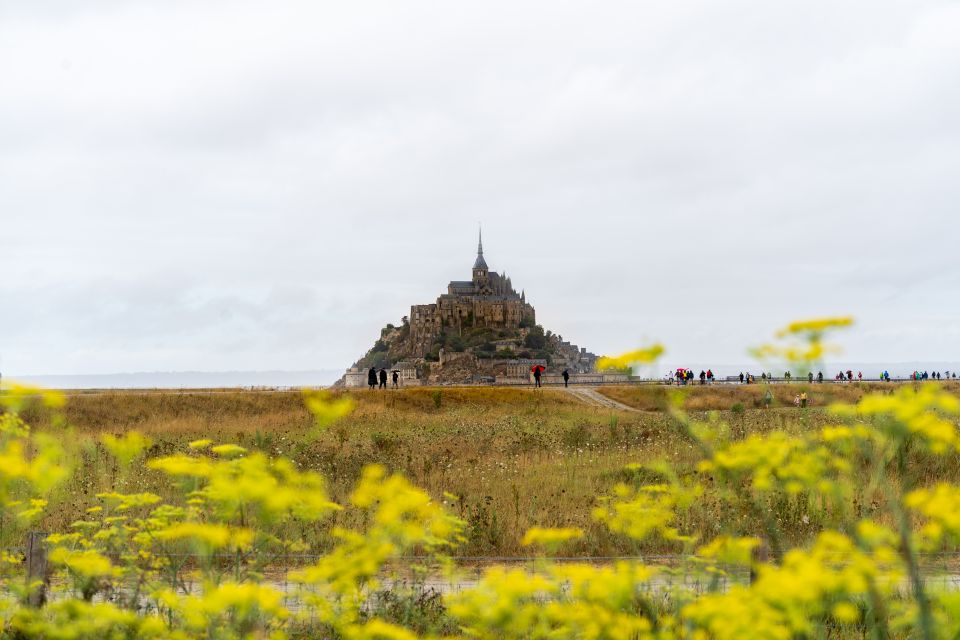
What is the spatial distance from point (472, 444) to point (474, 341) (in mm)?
→ 117815

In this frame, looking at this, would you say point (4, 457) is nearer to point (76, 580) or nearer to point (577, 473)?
point (76, 580)

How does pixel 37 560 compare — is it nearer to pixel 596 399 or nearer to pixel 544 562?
pixel 544 562

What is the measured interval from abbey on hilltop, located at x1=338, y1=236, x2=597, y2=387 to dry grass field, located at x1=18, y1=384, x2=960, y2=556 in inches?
2973

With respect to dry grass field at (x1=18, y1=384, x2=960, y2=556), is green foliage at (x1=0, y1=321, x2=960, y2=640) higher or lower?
higher

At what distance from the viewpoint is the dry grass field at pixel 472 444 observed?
13359 millimetres

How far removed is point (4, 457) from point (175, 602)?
1350 mm

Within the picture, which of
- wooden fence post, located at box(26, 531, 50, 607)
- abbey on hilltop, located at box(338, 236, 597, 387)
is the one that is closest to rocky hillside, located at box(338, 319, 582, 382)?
abbey on hilltop, located at box(338, 236, 597, 387)

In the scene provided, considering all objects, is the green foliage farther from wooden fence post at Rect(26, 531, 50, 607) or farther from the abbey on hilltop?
the abbey on hilltop

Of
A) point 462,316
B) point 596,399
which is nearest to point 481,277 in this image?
point 462,316

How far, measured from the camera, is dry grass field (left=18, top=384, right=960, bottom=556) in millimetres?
13359

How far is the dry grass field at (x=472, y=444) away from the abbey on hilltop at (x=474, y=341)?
7552 cm

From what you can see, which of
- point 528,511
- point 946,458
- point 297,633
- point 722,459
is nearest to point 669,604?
point 297,633

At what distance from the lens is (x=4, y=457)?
4512 millimetres

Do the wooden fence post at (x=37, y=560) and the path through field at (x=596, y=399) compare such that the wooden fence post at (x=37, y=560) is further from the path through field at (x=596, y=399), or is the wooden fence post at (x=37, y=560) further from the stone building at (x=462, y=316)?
the stone building at (x=462, y=316)
